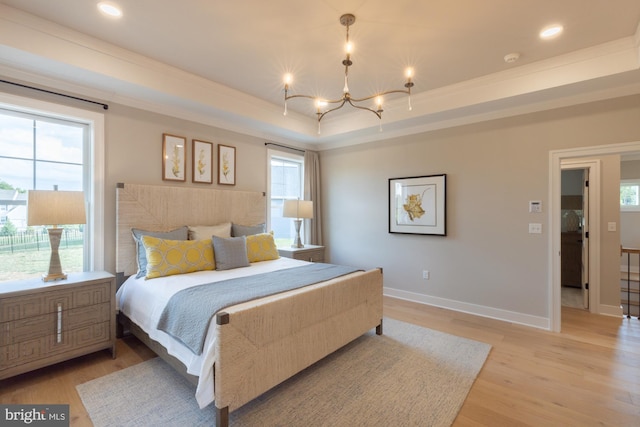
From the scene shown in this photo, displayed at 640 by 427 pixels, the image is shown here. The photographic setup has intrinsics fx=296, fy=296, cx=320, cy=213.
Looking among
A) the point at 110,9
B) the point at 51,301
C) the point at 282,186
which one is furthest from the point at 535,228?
the point at 51,301

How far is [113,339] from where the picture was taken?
8.54ft

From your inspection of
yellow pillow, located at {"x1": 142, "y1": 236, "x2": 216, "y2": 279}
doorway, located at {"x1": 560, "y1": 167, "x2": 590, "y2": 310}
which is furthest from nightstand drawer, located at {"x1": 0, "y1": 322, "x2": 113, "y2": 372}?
doorway, located at {"x1": 560, "y1": 167, "x2": 590, "y2": 310}

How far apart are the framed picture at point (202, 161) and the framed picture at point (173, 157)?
107 millimetres

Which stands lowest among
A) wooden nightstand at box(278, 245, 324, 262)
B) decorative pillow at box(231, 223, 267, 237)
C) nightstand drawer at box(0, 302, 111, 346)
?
nightstand drawer at box(0, 302, 111, 346)

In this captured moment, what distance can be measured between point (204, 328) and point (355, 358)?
1440 millimetres

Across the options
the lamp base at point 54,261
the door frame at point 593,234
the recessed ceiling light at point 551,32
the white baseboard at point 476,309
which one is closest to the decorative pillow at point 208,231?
the lamp base at point 54,261

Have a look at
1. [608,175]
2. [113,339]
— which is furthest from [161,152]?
[608,175]

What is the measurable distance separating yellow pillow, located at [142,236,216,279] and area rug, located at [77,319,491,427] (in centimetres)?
79

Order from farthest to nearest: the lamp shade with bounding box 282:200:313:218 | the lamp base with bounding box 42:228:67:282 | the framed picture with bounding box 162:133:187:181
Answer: the lamp shade with bounding box 282:200:313:218 < the framed picture with bounding box 162:133:187:181 < the lamp base with bounding box 42:228:67:282

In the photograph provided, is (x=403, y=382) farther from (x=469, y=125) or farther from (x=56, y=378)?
(x=469, y=125)

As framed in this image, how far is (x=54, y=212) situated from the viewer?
242 cm

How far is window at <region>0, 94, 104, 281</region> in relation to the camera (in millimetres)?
2615

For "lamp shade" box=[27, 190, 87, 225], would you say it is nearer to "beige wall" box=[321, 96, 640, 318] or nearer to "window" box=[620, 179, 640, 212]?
"beige wall" box=[321, 96, 640, 318]

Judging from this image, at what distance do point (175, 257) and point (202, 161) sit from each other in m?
1.44
